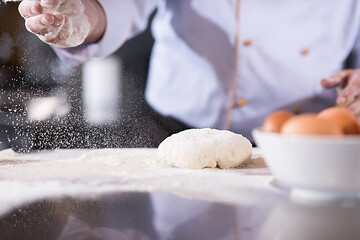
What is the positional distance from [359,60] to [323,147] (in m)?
1.57

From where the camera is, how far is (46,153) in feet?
4.31

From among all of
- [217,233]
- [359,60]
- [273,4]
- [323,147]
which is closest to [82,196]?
[217,233]

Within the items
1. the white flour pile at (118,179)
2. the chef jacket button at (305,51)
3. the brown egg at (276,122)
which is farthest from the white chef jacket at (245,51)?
the brown egg at (276,122)

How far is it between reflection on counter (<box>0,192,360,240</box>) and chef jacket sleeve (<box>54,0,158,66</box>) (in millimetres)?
1211

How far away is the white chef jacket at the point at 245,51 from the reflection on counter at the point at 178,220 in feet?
4.45

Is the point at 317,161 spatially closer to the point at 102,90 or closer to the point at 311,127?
the point at 311,127

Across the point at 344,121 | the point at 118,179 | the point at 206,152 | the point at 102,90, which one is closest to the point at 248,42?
the point at 102,90

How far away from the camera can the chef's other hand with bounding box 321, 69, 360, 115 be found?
1823 millimetres

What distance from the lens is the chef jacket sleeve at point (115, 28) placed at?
1.82m

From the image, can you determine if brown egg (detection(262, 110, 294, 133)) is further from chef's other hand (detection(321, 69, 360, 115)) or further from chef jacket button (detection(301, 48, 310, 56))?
chef jacket button (detection(301, 48, 310, 56))

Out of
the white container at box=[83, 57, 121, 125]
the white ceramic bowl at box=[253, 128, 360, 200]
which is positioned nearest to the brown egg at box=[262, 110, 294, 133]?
the white ceramic bowl at box=[253, 128, 360, 200]

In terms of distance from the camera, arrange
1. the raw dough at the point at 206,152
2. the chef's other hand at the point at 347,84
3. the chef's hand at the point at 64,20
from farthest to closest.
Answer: the chef's other hand at the point at 347,84 → the chef's hand at the point at 64,20 → the raw dough at the point at 206,152

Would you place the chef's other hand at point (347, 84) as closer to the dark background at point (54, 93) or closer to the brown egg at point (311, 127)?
the dark background at point (54, 93)

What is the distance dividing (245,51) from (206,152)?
1.07 metres
